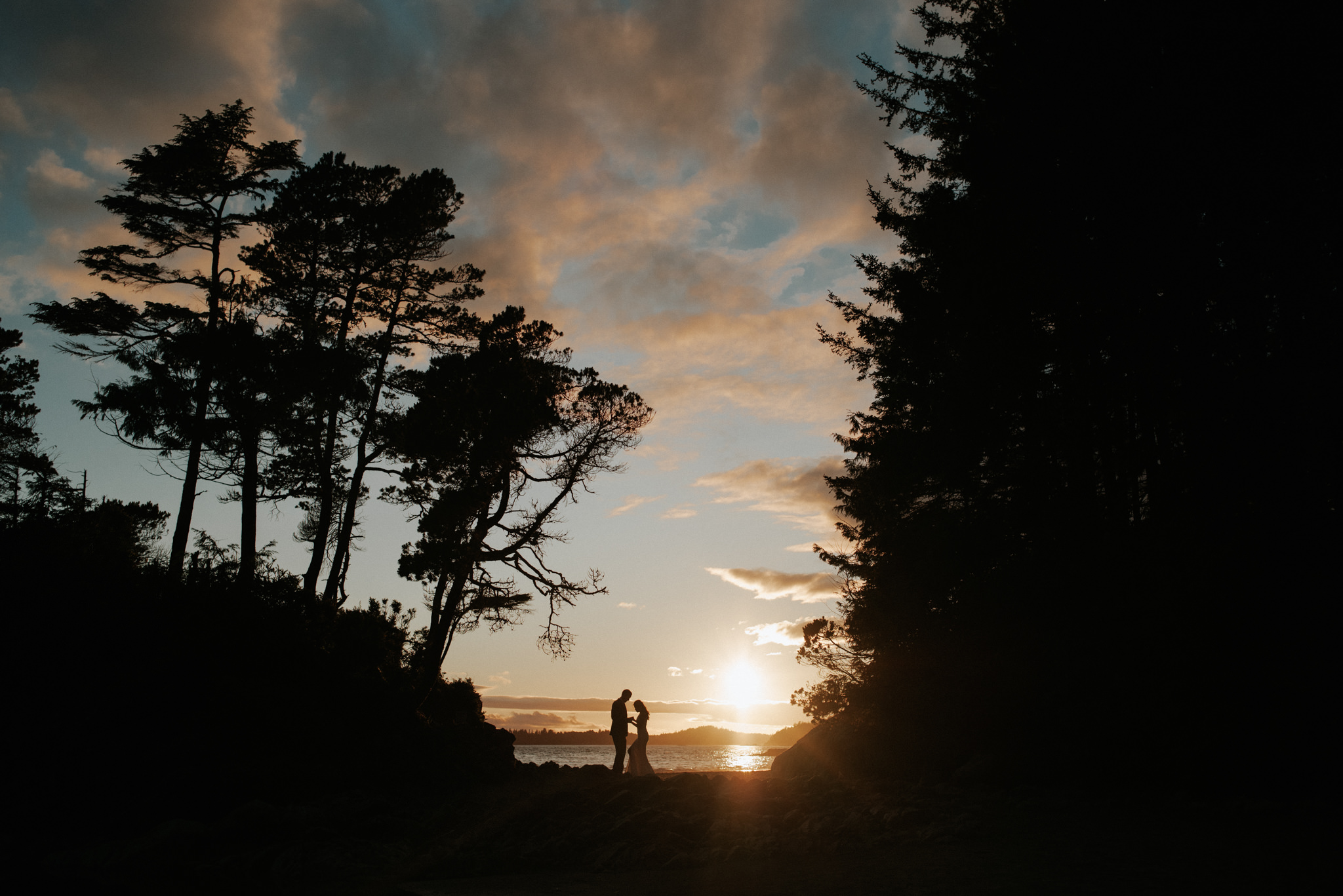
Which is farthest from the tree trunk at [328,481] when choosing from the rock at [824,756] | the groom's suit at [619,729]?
the rock at [824,756]

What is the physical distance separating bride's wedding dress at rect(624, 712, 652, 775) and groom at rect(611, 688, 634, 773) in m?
0.30

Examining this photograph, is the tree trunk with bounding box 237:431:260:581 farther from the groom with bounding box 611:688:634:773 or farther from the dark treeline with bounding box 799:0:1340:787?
the dark treeline with bounding box 799:0:1340:787

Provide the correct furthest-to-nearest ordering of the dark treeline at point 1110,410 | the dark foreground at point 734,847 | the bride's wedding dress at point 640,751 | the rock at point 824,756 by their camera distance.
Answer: the rock at point 824,756 → the bride's wedding dress at point 640,751 → the dark treeline at point 1110,410 → the dark foreground at point 734,847

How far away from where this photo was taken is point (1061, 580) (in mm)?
14109

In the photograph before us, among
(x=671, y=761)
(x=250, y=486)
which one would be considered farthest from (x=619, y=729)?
(x=671, y=761)

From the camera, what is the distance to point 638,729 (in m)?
18.1

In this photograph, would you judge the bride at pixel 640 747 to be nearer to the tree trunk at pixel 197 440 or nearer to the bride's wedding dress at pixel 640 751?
the bride's wedding dress at pixel 640 751

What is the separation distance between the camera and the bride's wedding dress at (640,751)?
17.5m

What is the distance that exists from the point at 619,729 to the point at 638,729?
18.1 inches

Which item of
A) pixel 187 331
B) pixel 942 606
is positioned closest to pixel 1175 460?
pixel 942 606

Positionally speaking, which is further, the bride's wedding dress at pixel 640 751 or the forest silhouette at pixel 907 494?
the bride's wedding dress at pixel 640 751

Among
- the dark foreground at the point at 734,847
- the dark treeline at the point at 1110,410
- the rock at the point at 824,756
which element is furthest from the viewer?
the rock at the point at 824,756

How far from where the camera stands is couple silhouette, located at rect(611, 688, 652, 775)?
17547 mm

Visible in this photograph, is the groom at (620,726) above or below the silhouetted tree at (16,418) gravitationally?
below
